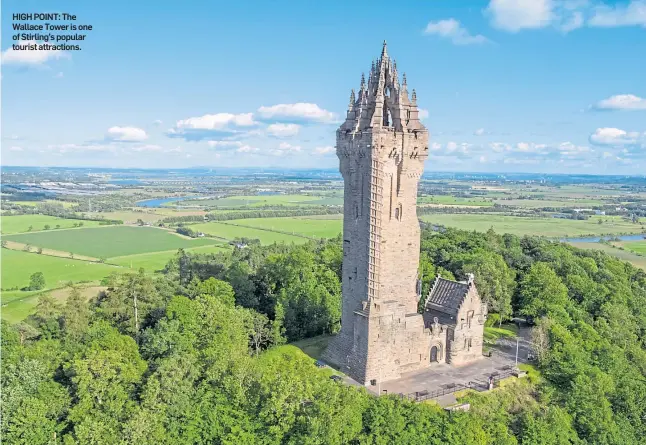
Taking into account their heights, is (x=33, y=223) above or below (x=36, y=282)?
above

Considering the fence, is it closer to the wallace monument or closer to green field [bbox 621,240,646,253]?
the wallace monument

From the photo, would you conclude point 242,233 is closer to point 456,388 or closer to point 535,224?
point 535,224

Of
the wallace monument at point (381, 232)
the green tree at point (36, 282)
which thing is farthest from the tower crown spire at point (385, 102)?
the green tree at point (36, 282)

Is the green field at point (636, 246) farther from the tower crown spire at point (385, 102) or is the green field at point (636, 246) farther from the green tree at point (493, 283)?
the tower crown spire at point (385, 102)

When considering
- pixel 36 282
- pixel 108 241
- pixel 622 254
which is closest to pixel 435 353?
pixel 36 282

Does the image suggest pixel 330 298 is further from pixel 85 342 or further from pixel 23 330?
pixel 23 330

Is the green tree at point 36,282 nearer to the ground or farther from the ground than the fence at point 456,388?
nearer to the ground

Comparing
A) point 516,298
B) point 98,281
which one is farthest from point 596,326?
point 98,281
